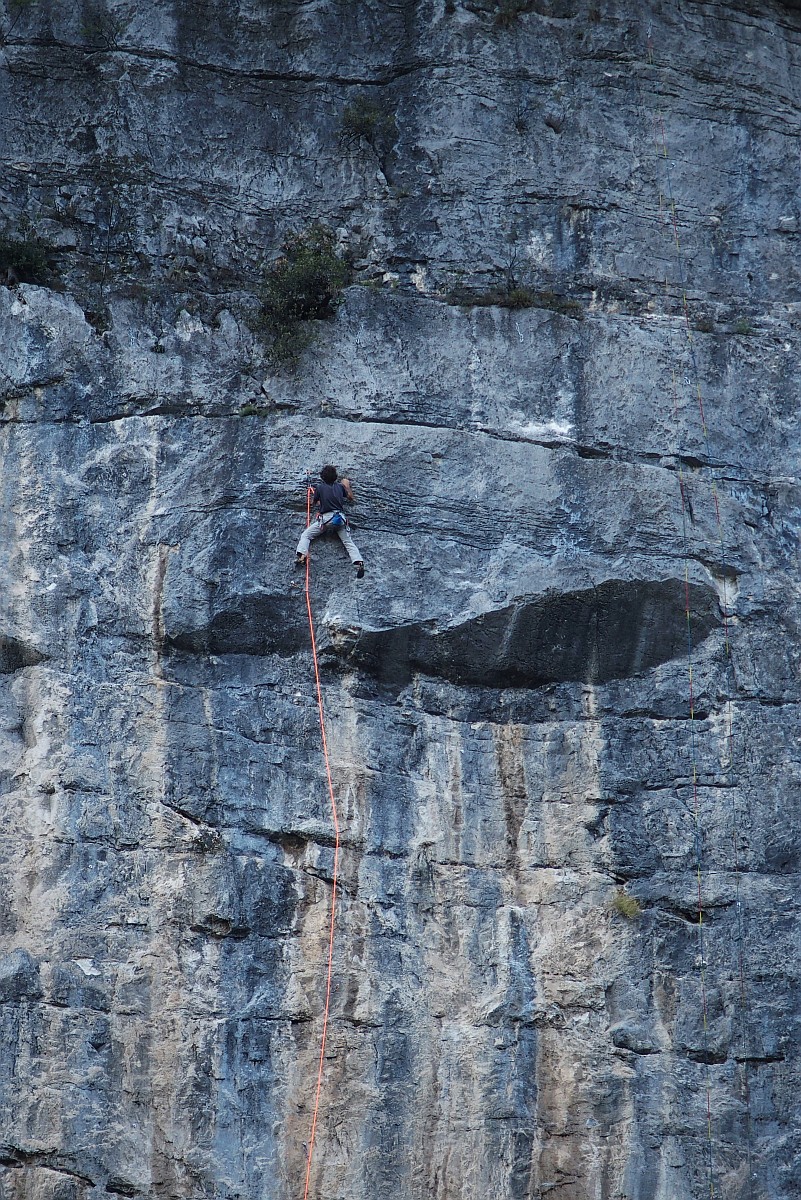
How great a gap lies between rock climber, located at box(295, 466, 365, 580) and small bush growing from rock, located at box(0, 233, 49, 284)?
139 inches

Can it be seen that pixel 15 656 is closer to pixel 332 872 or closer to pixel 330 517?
pixel 330 517

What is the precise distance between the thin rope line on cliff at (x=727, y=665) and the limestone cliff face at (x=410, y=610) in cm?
3

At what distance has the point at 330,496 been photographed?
46.4 ft

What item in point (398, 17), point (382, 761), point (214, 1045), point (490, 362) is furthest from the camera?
point (398, 17)

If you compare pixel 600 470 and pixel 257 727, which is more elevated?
pixel 600 470

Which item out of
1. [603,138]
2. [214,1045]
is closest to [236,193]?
[603,138]

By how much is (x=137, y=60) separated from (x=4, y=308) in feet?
10.0

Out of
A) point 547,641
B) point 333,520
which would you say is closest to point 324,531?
point 333,520

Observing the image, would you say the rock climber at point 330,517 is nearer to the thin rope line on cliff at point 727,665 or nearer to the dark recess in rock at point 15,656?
the dark recess in rock at point 15,656

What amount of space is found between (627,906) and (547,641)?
8.24 feet

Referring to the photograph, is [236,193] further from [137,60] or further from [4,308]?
[4,308]

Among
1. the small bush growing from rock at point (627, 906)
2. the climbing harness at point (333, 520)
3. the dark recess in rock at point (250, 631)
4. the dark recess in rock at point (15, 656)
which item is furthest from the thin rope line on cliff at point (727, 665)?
the dark recess in rock at point (15, 656)

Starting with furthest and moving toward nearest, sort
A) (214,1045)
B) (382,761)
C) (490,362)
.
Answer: (490,362) < (382,761) < (214,1045)

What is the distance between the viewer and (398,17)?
16.3m
